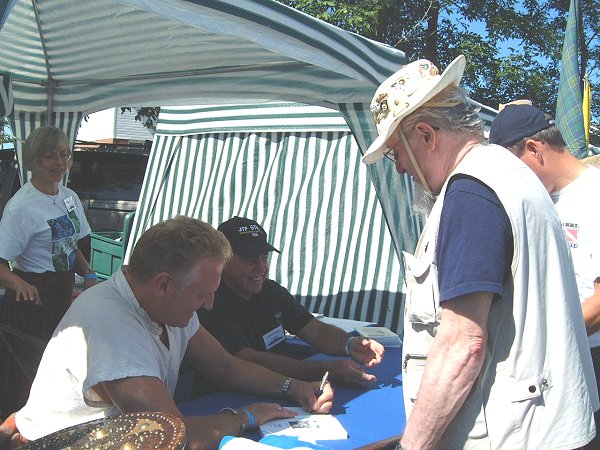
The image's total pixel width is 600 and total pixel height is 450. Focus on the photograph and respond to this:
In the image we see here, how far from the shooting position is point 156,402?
1.85 meters

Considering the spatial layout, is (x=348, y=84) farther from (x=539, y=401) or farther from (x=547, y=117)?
(x=539, y=401)

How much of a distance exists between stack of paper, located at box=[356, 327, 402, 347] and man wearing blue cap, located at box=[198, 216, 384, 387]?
279 millimetres

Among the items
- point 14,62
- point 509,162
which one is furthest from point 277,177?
point 509,162

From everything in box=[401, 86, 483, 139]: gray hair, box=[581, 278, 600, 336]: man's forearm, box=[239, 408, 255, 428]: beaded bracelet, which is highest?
box=[401, 86, 483, 139]: gray hair

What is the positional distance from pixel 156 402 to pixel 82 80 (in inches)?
141

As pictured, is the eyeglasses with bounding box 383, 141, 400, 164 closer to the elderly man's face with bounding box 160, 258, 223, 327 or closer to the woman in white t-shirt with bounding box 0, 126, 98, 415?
the elderly man's face with bounding box 160, 258, 223, 327

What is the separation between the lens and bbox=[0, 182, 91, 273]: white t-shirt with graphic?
3.46 metres

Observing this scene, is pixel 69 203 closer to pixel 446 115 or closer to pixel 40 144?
pixel 40 144

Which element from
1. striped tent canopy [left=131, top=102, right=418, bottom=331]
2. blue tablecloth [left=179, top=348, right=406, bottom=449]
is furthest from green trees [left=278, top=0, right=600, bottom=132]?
blue tablecloth [left=179, top=348, right=406, bottom=449]

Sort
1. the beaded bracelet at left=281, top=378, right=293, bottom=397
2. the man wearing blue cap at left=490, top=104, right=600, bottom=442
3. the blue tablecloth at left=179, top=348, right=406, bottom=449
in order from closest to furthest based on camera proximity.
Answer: the blue tablecloth at left=179, top=348, right=406, bottom=449 → the man wearing blue cap at left=490, top=104, right=600, bottom=442 → the beaded bracelet at left=281, top=378, right=293, bottom=397

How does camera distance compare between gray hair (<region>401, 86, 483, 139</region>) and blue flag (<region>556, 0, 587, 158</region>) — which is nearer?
gray hair (<region>401, 86, 483, 139</region>)

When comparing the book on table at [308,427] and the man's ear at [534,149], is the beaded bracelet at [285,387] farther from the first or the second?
the man's ear at [534,149]

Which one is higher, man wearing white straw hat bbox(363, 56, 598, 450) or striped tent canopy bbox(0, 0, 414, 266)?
striped tent canopy bbox(0, 0, 414, 266)

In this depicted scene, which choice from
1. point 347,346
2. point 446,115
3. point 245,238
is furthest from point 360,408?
point 446,115
